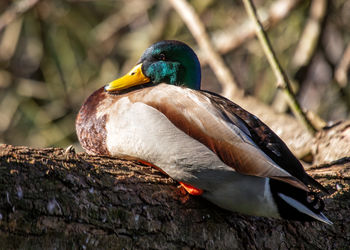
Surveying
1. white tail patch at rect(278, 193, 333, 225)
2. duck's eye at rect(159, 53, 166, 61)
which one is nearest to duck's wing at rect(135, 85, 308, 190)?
white tail patch at rect(278, 193, 333, 225)

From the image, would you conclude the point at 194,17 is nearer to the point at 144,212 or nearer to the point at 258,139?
the point at 258,139

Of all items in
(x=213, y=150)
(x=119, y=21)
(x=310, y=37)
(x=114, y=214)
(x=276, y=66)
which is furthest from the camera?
(x=119, y=21)

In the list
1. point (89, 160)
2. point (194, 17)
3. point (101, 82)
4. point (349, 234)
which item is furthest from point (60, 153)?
point (101, 82)

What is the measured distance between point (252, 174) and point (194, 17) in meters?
2.84

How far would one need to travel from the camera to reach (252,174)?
2.31 meters

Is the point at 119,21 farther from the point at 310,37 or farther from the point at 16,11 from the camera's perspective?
the point at 310,37

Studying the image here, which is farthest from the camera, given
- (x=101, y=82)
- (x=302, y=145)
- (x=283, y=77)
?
(x=101, y=82)

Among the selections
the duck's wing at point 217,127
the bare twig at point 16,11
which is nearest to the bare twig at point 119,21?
the bare twig at point 16,11

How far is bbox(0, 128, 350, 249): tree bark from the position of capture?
1.97 m

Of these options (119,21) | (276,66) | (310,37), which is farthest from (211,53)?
(119,21)

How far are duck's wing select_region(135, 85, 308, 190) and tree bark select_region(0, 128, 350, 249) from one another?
0.95 ft

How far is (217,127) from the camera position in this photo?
2.47m

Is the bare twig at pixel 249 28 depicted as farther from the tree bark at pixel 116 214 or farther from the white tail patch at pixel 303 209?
the white tail patch at pixel 303 209

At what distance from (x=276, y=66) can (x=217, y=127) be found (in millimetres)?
1323
